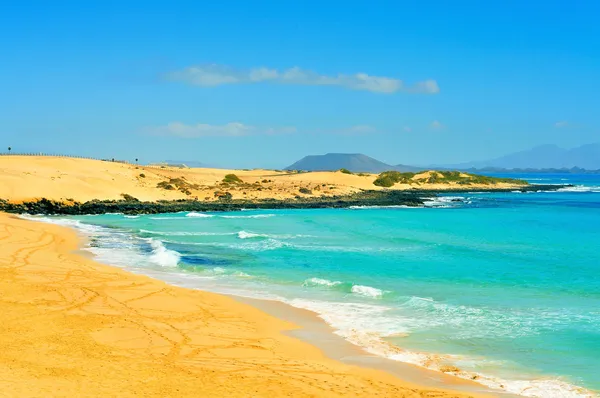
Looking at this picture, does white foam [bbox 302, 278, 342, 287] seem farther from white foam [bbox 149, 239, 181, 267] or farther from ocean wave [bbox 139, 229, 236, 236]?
ocean wave [bbox 139, 229, 236, 236]

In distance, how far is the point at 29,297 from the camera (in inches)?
635

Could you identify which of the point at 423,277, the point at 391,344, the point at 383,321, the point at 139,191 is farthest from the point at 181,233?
the point at 139,191

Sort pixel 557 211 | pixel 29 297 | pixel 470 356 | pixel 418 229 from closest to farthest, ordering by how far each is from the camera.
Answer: pixel 470 356
pixel 29 297
pixel 418 229
pixel 557 211

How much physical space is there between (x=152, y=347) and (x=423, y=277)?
12347 mm

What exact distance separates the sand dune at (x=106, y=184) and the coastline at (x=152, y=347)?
3802 cm

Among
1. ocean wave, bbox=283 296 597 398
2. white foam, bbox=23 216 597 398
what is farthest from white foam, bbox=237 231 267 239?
ocean wave, bbox=283 296 597 398

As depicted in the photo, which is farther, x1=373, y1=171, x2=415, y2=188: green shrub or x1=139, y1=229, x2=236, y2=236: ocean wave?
x1=373, y1=171, x2=415, y2=188: green shrub

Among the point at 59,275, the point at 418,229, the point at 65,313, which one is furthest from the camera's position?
the point at 418,229

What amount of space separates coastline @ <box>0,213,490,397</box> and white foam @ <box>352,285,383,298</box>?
4.30 m

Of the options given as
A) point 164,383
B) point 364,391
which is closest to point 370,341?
point 364,391

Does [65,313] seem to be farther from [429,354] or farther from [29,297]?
[429,354]

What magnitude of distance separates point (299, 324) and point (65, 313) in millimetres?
5941

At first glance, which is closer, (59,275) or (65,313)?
(65,313)

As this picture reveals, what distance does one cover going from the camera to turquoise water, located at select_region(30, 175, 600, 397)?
12758mm
